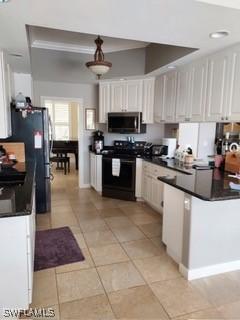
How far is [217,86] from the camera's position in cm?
286

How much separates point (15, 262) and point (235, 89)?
8.87ft

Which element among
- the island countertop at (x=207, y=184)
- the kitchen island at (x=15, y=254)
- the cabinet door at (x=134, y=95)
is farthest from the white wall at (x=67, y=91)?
the kitchen island at (x=15, y=254)

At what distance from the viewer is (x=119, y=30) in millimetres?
2221

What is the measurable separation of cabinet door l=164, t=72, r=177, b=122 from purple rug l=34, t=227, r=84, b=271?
7.94 ft

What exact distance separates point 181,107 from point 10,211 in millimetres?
2858

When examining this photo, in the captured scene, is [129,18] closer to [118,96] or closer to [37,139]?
[37,139]

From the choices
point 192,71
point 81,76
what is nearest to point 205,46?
point 192,71

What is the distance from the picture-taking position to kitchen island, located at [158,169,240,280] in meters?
2.21

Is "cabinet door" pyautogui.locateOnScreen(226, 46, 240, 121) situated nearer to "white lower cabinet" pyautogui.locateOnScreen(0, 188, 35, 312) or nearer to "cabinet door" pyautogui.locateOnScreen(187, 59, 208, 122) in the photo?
"cabinet door" pyautogui.locateOnScreen(187, 59, 208, 122)

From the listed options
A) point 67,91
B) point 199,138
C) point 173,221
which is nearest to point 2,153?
point 67,91

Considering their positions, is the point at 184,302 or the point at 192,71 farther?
the point at 192,71

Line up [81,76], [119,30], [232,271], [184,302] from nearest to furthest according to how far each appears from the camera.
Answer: [184,302] → [119,30] → [232,271] → [81,76]

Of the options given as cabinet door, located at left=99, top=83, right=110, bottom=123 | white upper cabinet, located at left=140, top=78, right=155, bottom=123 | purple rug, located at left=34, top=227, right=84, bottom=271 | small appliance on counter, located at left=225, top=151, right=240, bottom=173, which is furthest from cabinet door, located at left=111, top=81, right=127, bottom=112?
purple rug, located at left=34, top=227, right=84, bottom=271

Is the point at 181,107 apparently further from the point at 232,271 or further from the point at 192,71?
the point at 232,271
